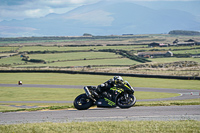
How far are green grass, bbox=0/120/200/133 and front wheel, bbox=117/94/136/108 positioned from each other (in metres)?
3.63

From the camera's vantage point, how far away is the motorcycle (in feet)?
58.3

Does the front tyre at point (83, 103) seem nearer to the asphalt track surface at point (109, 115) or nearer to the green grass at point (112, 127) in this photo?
the asphalt track surface at point (109, 115)

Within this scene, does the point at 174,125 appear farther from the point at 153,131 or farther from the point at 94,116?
A: the point at 94,116

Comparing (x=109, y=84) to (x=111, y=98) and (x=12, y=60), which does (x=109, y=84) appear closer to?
(x=111, y=98)

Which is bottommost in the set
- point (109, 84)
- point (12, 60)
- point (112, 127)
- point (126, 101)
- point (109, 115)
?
point (109, 115)

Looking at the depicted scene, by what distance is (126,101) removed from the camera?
1808cm

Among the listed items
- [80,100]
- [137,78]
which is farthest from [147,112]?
[137,78]

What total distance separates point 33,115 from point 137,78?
148 ft

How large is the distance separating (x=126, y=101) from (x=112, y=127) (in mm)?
4968

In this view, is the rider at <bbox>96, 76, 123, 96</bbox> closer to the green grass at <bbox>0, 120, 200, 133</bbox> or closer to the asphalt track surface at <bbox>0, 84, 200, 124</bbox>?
the asphalt track surface at <bbox>0, 84, 200, 124</bbox>

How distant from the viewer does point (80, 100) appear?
60.7ft

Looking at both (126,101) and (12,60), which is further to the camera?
(12,60)

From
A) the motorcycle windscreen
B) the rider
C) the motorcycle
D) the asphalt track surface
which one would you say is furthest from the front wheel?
the rider

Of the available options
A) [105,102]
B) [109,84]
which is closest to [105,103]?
[105,102]
